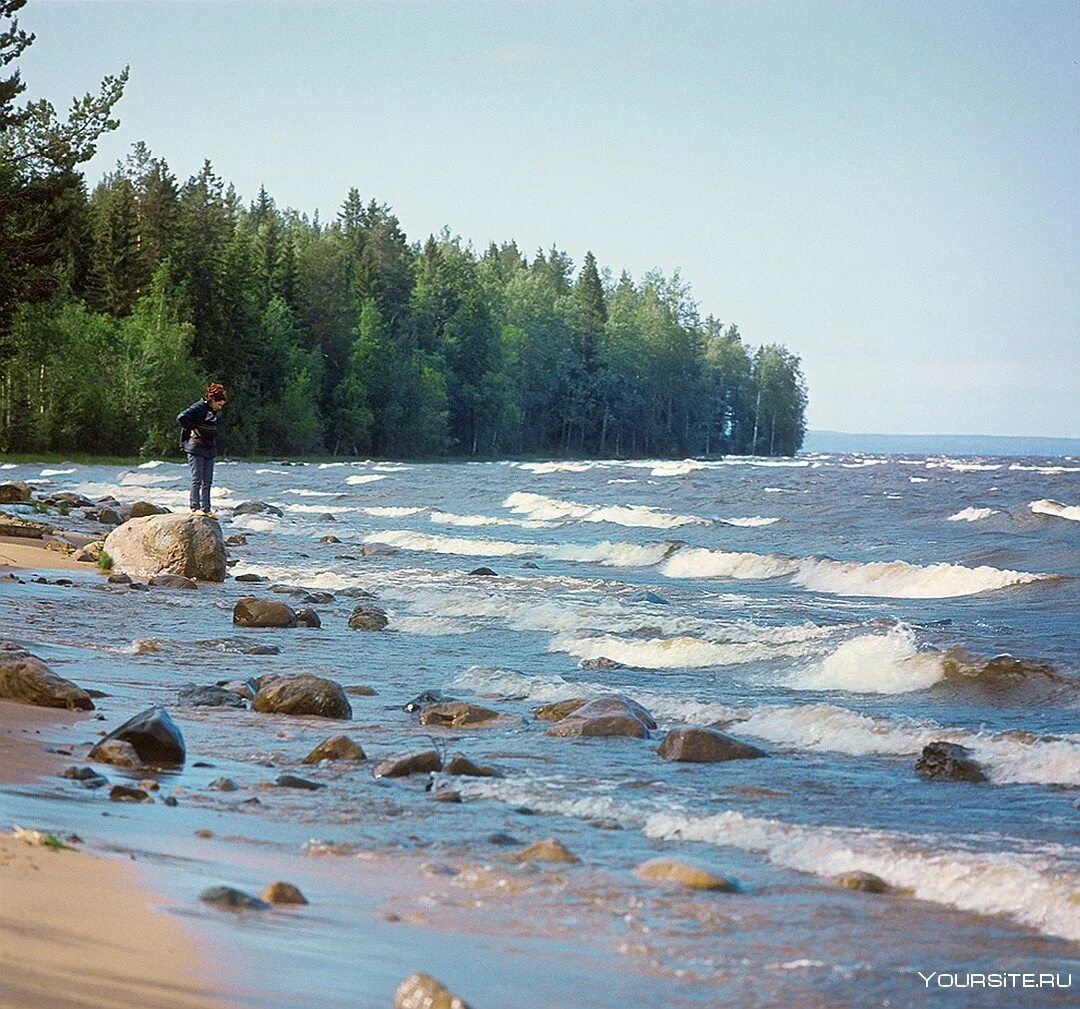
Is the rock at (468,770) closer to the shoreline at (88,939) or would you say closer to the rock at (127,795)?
the rock at (127,795)

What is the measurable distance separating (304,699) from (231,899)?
490 centimetres

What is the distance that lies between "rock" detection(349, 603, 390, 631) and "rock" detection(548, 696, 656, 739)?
216 inches

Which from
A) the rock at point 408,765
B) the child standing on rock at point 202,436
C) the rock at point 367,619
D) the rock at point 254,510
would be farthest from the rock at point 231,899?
the rock at point 254,510

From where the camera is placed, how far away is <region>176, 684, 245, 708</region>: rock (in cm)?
939

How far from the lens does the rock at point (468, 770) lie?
7586 mm

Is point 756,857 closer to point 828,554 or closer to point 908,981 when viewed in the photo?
point 908,981

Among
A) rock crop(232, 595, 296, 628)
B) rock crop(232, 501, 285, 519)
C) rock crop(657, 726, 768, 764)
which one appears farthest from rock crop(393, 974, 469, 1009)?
rock crop(232, 501, 285, 519)

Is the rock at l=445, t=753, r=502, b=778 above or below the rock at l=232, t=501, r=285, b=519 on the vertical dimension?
below

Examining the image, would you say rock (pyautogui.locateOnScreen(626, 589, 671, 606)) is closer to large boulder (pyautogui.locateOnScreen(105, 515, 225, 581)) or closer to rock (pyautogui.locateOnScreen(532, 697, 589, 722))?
large boulder (pyautogui.locateOnScreen(105, 515, 225, 581))

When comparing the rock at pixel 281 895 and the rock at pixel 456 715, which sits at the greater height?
the rock at pixel 281 895

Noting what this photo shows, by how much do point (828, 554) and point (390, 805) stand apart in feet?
72.3

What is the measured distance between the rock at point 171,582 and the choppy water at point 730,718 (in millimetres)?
455

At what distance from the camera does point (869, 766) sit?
8.41 meters

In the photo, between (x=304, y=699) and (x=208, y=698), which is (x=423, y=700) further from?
(x=208, y=698)
